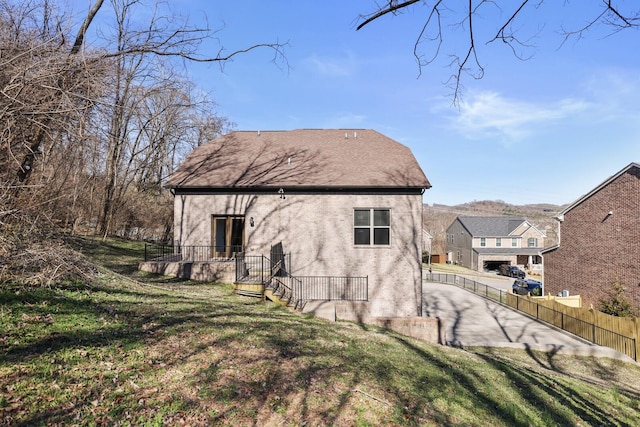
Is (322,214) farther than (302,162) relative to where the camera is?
No

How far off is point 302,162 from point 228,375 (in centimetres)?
1267

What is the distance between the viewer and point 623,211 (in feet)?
65.5

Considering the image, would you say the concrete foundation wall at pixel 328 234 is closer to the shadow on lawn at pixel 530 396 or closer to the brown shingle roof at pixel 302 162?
the brown shingle roof at pixel 302 162

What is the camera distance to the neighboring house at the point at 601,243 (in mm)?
19281

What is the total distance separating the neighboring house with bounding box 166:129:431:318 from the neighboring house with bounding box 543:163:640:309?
13.5 metres

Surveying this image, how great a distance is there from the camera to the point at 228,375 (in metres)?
5.28

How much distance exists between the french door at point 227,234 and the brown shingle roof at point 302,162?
1.60m

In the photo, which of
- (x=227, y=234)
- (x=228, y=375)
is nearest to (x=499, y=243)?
(x=227, y=234)

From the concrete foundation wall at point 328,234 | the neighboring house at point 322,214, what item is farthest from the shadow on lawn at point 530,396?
the neighboring house at point 322,214

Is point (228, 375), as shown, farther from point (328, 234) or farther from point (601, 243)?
point (601, 243)

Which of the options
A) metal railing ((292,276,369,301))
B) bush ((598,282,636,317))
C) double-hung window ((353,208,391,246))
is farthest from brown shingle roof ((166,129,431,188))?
bush ((598,282,636,317))

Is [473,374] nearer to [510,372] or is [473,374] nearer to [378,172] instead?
[510,372]

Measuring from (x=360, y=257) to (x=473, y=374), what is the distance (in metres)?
7.72

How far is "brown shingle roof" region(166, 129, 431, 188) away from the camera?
50.5 feet
